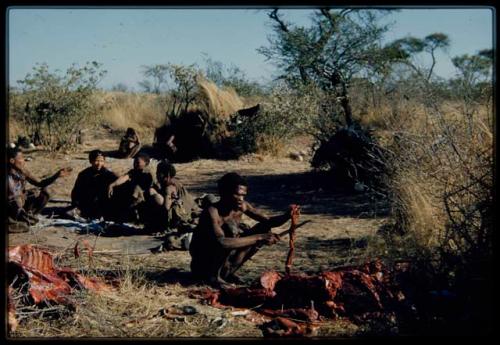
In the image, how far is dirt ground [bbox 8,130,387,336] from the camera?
7.11 meters

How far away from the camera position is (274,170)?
14609 mm

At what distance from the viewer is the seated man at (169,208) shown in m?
8.88

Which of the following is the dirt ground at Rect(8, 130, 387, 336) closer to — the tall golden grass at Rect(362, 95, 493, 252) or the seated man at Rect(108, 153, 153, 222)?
the seated man at Rect(108, 153, 153, 222)

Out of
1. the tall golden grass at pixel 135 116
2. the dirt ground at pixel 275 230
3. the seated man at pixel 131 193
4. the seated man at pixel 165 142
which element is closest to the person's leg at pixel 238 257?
the dirt ground at pixel 275 230

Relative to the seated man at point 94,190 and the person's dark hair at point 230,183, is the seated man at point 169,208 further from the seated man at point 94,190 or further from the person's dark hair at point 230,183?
the person's dark hair at point 230,183

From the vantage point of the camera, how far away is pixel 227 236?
6406 mm

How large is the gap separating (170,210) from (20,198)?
1.99m

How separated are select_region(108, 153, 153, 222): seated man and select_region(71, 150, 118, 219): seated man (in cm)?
14

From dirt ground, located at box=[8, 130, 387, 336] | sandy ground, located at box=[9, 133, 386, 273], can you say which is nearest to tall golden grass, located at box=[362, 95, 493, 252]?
dirt ground, located at box=[8, 130, 387, 336]

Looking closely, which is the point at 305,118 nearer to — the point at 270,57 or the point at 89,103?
the point at 270,57

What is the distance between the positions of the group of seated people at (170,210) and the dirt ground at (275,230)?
27 centimetres

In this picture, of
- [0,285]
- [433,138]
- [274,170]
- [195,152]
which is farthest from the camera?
[195,152]

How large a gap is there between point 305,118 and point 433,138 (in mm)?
8047
